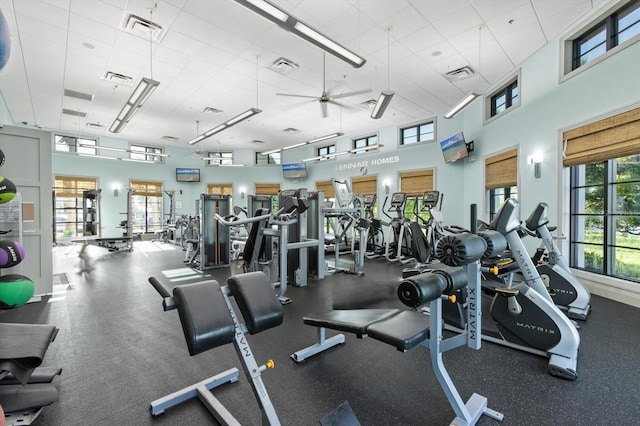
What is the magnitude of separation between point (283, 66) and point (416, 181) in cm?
545

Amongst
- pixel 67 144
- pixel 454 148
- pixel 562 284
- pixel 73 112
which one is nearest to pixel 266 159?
pixel 73 112

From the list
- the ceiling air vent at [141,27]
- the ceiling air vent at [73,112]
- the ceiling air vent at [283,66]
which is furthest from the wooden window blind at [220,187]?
the ceiling air vent at [141,27]

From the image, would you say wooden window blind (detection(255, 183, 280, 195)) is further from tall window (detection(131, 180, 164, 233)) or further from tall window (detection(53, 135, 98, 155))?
tall window (detection(53, 135, 98, 155))

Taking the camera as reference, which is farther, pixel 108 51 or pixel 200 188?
pixel 200 188

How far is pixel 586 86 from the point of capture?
13.2 feet

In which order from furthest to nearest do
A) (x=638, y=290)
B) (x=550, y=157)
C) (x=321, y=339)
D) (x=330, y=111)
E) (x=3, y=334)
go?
1. (x=330, y=111)
2. (x=550, y=157)
3. (x=638, y=290)
4. (x=321, y=339)
5. (x=3, y=334)

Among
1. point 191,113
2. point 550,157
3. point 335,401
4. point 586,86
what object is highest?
point 191,113

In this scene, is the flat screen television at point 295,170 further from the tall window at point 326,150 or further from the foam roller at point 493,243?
the foam roller at point 493,243

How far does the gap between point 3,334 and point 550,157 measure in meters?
6.55

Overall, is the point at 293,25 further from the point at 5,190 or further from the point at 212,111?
the point at 212,111

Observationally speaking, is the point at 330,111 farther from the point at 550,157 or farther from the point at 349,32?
the point at 550,157

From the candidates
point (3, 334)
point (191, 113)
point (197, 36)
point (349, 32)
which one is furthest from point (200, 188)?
point (3, 334)

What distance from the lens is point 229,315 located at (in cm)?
130

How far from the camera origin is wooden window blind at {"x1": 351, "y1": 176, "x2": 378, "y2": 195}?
33.7 feet
